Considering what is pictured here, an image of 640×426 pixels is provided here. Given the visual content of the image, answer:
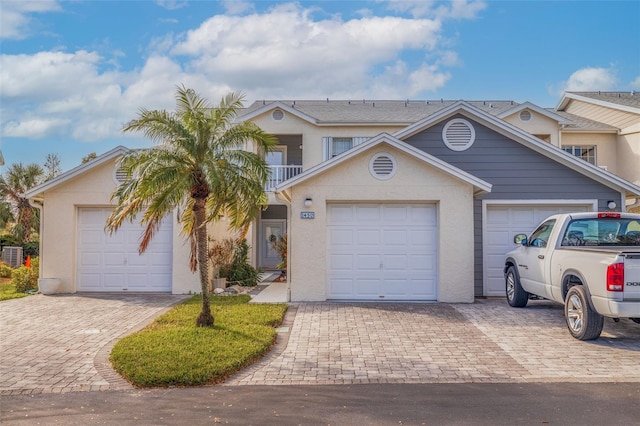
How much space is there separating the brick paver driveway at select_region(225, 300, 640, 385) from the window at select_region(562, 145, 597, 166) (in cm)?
1147

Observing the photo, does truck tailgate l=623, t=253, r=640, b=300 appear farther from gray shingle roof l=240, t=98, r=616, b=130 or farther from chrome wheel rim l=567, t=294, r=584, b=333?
gray shingle roof l=240, t=98, r=616, b=130

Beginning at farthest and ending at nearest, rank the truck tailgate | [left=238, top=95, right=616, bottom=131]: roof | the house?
[left=238, top=95, right=616, bottom=131]: roof, the house, the truck tailgate

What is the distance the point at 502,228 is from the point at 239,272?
27.0 feet

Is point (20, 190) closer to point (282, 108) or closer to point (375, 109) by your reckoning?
point (282, 108)

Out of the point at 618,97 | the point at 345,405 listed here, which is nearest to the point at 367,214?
the point at 345,405

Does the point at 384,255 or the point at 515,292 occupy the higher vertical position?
the point at 384,255

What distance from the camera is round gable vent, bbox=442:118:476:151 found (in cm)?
1349

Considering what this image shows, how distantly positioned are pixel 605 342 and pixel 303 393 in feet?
17.9

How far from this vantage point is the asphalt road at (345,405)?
484 cm

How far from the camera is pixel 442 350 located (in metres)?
7.57

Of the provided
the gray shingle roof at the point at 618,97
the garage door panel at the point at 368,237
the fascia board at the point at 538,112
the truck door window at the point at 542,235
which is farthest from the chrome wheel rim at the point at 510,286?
the gray shingle roof at the point at 618,97

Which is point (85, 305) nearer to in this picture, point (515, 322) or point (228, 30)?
point (228, 30)

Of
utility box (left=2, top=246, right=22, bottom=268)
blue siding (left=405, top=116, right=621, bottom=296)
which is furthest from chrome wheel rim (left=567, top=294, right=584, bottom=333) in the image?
utility box (left=2, top=246, right=22, bottom=268)

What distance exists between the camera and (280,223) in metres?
23.4
